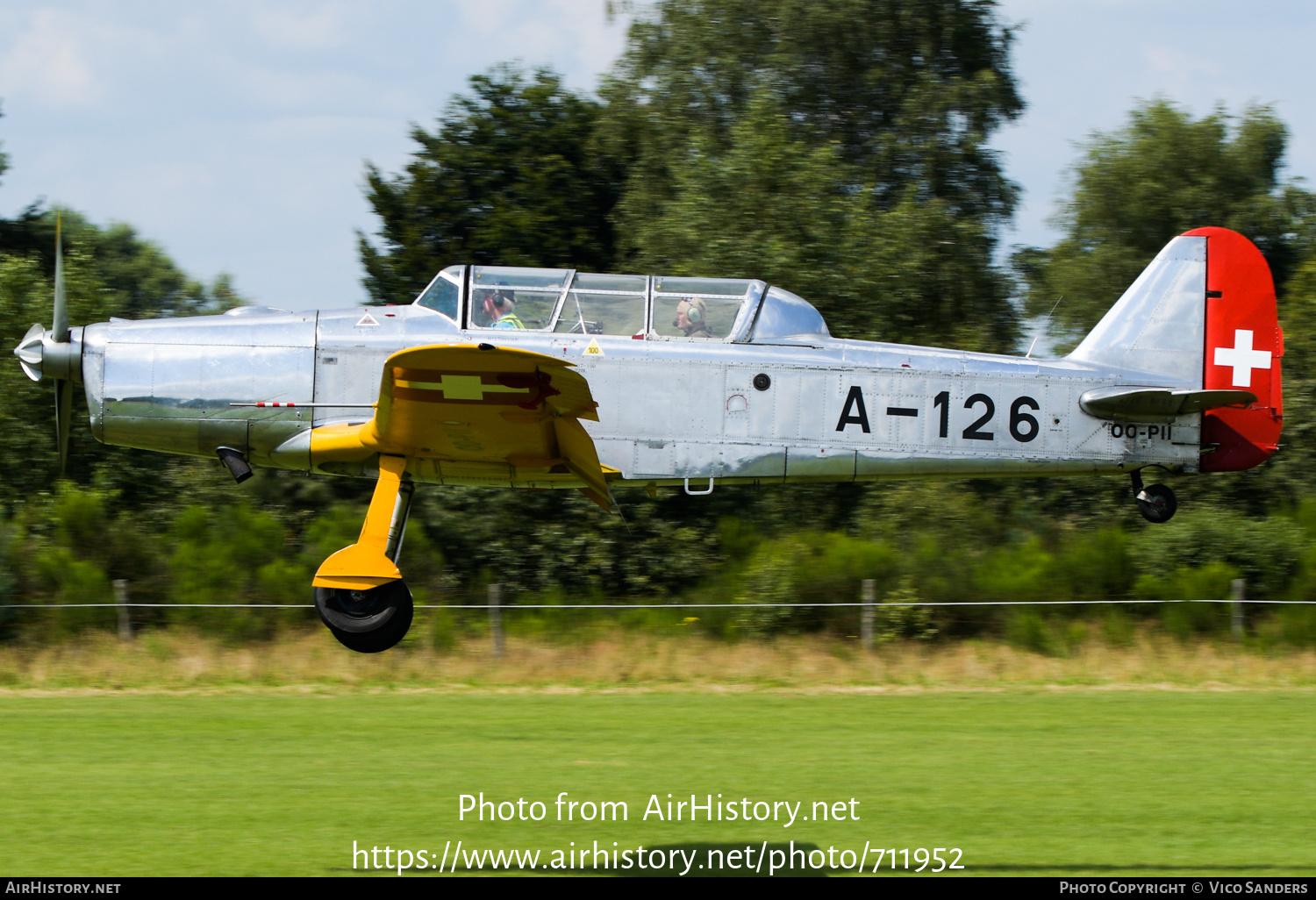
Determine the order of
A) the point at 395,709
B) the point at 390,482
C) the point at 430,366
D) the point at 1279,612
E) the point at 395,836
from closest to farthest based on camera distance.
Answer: the point at 430,366 < the point at 390,482 < the point at 395,836 < the point at 395,709 < the point at 1279,612

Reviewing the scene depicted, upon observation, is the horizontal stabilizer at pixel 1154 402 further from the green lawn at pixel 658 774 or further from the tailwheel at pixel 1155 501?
the green lawn at pixel 658 774

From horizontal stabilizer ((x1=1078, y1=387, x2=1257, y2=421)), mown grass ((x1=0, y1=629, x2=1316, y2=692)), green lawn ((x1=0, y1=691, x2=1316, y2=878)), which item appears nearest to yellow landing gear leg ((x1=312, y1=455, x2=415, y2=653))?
green lawn ((x1=0, y1=691, x2=1316, y2=878))

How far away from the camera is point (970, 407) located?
9195 millimetres

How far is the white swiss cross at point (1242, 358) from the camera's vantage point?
9.86m

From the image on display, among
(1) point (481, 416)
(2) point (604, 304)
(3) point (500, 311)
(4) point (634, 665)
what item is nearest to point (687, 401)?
(2) point (604, 304)

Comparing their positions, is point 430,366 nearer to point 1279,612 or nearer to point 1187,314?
point 1187,314

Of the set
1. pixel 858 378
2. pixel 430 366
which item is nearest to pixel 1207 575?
pixel 858 378

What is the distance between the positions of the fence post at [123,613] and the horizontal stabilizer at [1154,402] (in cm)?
1200

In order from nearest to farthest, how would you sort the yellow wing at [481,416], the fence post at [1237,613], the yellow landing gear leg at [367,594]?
the yellow wing at [481,416] → the yellow landing gear leg at [367,594] → the fence post at [1237,613]

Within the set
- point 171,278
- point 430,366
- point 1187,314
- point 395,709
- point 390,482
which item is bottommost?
point 395,709

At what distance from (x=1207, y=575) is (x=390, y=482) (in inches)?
521

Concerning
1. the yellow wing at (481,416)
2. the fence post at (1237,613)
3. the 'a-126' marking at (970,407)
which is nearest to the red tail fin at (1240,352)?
the 'a-126' marking at (970,407)

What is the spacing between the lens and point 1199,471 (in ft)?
31.4

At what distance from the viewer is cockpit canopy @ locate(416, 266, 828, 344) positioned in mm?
8914
